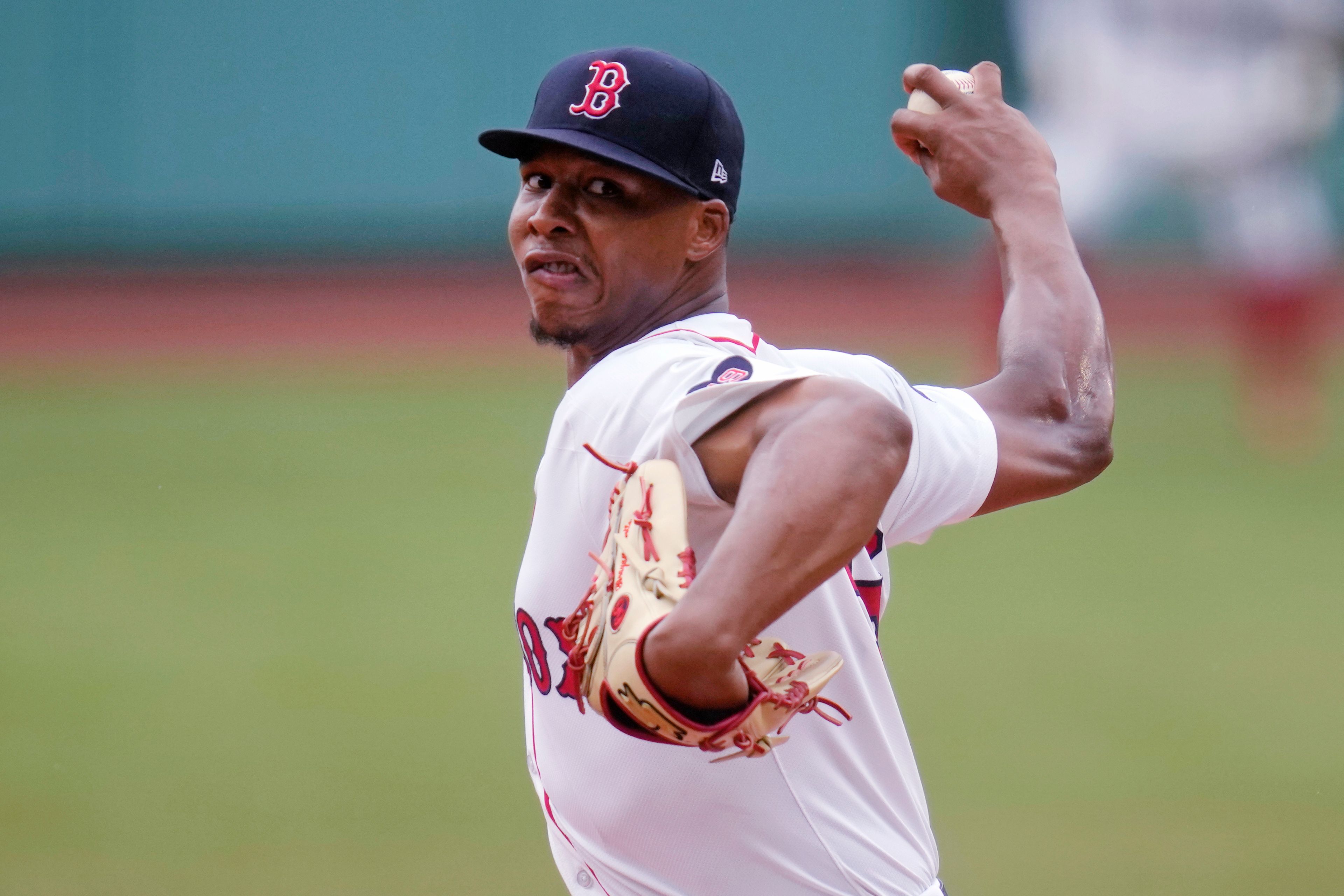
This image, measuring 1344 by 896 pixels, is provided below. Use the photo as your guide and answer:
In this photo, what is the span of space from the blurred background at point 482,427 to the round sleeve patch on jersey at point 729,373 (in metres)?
2.94

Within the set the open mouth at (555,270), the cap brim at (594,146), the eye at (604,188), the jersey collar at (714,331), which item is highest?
the cap brim at (594,146)

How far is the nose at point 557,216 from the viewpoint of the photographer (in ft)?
5.63

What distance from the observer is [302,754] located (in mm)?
4922

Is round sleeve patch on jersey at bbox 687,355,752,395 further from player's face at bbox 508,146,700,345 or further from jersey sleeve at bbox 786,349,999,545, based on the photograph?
player's face at bbox 508,146,700,345

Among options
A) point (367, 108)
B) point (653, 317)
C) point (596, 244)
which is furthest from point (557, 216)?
point (367, 108)

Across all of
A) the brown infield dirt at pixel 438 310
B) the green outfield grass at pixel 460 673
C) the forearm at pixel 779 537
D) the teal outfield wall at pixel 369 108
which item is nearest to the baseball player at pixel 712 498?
the forearm at pixel 779 537

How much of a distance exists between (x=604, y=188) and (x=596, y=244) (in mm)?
66

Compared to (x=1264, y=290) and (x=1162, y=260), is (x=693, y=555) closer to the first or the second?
(x=1264, y=290)

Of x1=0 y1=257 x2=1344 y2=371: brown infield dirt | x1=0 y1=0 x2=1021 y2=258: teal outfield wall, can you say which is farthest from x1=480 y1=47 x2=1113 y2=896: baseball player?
x1=0 y1=0 x2=1021 y2=258: teal outfield wall

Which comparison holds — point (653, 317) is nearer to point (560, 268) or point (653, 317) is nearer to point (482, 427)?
point (560, 268)

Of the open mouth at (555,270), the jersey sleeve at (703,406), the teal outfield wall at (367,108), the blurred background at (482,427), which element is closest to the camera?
the jersey sleeve at (703,406)

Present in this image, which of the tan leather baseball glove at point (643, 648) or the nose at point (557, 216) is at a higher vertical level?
the nose at point (557, 216)

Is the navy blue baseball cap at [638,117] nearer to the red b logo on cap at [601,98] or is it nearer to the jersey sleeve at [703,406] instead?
the red b logo on cap at [601,98]

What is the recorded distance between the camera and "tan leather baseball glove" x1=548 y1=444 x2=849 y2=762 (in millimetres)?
1172
